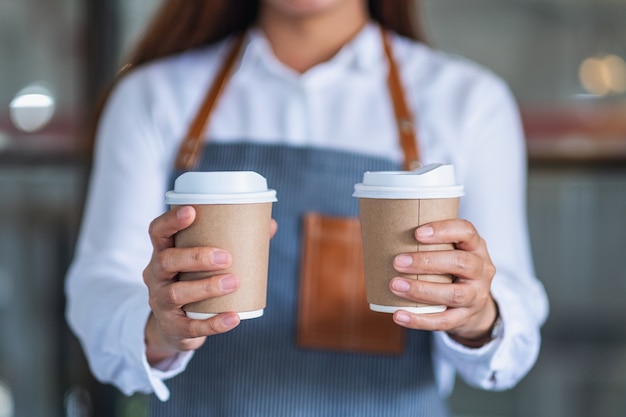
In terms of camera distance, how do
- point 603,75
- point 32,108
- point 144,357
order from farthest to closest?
point 32,108 < point 603,75 < point 144,357

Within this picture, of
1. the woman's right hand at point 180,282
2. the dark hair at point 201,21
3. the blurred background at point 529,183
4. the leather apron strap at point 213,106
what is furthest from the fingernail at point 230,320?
the blurred background at point 529,183

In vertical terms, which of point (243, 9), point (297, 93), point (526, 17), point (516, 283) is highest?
point (526, 17)

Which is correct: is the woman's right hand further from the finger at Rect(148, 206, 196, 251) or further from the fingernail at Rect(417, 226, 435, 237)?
the fingernail at Rect(417, 226, 435, 237)

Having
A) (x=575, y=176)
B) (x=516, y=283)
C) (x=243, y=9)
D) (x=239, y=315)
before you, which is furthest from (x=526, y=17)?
(x=239, y=315)

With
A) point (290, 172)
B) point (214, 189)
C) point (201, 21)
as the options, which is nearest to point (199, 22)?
point (201, 21)

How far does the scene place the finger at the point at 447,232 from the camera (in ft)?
2.27

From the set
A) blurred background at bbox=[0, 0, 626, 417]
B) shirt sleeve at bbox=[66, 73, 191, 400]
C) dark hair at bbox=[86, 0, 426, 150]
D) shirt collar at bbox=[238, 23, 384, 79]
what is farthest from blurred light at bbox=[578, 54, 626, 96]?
shirt sleeve at bbox=[66, 73, 191, 400]

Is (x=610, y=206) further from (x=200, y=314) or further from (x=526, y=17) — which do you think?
(x=200, y=314)

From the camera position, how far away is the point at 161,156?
3.59 ft

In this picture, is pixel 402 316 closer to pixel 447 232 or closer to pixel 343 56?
pixel 447 232

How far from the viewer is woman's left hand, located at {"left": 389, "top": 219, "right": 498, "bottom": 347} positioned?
0.69m

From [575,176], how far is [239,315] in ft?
5.24

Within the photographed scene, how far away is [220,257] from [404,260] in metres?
0.15

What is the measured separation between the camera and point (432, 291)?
704mm
